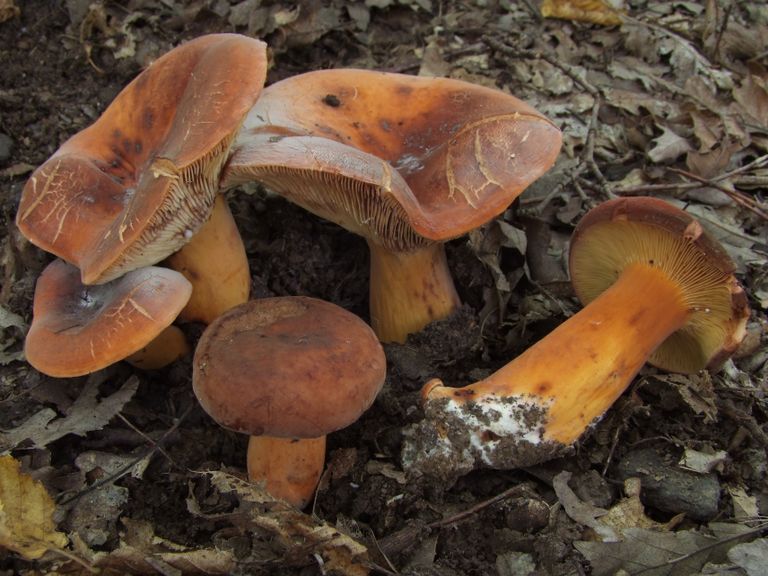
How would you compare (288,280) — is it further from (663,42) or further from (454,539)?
(663,42)

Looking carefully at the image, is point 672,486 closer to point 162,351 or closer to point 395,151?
point 395,151

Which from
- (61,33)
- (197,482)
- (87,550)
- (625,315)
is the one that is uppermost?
(61,33)

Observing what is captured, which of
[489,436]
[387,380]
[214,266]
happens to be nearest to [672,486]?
[489,436]

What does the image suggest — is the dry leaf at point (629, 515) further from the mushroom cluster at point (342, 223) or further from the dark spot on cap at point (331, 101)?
the dark spot on cap at point (331, 101)

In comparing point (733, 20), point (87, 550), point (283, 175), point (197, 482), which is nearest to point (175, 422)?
point (197, 482)

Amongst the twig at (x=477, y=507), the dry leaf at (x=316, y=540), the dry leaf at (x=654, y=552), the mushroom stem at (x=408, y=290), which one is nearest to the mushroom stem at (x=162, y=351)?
the mushroom stem at (x=408, y=290)
